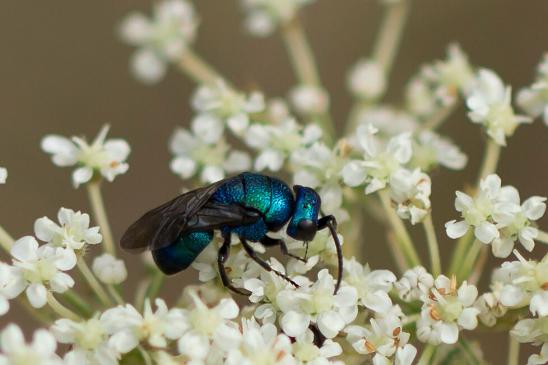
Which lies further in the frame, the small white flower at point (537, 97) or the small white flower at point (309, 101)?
the small white flower at point (309, 101)

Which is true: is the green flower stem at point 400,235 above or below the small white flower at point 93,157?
below

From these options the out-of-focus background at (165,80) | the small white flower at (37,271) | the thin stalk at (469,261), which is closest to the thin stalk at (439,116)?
the thin stalk at (469,261)

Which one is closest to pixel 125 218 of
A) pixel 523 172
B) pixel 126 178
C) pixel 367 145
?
pixel 126 178

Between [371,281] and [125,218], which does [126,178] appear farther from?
[371,281]

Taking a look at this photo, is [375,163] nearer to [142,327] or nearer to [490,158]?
[490,158]

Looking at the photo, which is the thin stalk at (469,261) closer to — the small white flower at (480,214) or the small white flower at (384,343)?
the small white flower at (480,214)

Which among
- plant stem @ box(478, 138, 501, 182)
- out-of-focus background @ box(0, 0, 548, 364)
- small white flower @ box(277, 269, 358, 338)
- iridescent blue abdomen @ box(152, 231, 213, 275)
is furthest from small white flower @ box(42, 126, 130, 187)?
out-of-focus background @ box(0, 0, 548, 364)

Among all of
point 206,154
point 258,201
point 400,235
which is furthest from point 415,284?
point 206,154
